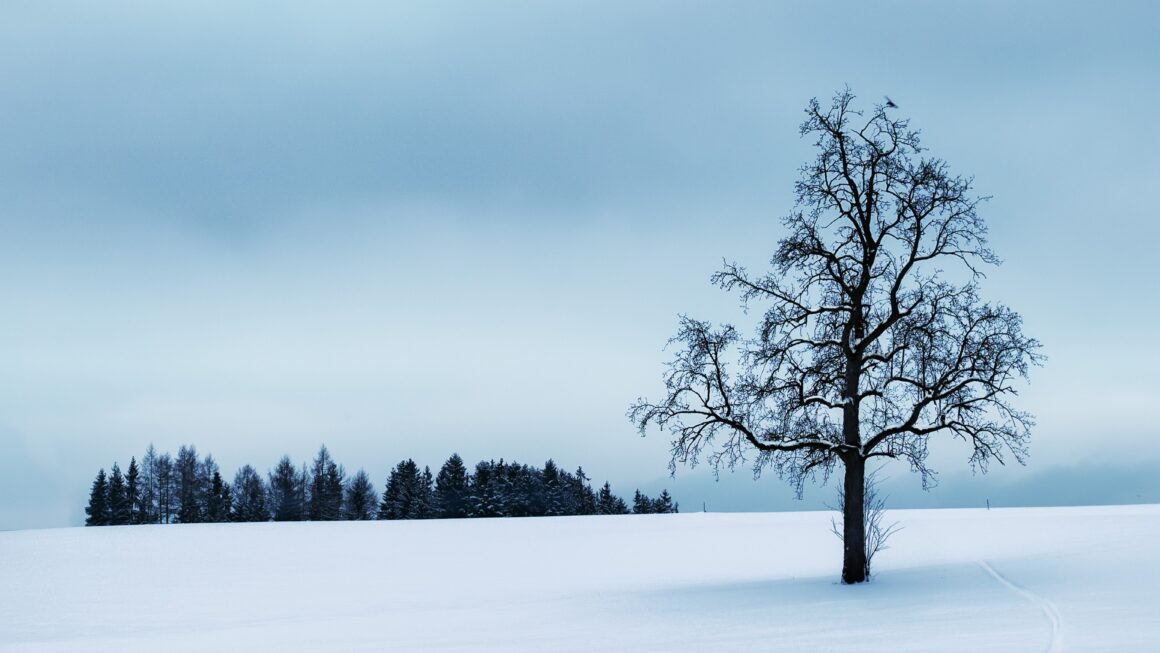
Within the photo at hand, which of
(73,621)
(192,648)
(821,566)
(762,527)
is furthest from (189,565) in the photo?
(762,527)

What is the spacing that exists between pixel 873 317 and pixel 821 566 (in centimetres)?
1305

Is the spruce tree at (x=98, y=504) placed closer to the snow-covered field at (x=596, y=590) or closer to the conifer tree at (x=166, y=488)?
the conifer tree at (x=166, y=488)

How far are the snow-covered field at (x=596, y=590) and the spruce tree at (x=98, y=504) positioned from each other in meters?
52.7

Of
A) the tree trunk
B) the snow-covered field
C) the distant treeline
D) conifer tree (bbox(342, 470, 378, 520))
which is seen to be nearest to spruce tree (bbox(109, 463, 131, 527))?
the distant treeline

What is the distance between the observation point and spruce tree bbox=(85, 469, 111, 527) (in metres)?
108

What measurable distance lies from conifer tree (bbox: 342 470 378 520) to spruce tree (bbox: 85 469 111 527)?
96.7ft

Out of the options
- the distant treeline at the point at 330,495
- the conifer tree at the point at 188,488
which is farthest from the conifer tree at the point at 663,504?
the conifer tree at the point at 188,488

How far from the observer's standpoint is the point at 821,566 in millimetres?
33062

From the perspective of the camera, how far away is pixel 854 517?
23656mm

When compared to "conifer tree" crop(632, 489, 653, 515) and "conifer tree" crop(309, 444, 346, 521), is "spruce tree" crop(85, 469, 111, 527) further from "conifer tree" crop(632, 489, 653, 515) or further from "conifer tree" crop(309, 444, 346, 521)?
"conifer tree" crop(632, 489, 653, 515)

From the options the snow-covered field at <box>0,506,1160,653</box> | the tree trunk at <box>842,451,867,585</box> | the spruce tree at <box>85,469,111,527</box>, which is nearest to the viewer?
the snow-covered field at <box>0,506,1160,653</box>

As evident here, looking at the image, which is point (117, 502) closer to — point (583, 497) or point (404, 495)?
point (404, 495)

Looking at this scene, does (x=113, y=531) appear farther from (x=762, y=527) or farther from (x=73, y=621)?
(x=762, y=527)

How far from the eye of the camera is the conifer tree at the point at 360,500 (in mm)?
120000
